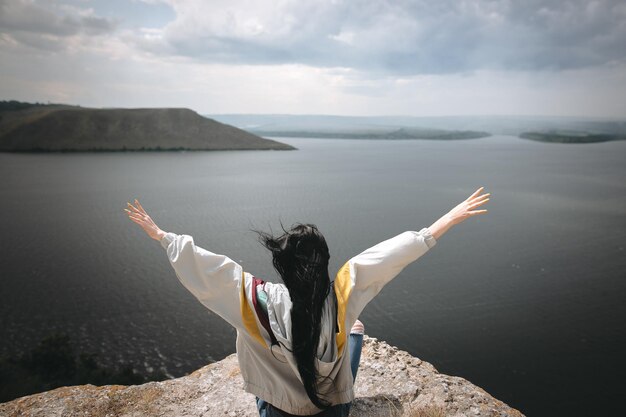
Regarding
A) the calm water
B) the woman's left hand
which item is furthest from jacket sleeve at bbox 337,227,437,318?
the calm water

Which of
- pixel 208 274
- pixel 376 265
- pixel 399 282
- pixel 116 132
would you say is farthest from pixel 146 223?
pixel 116 132

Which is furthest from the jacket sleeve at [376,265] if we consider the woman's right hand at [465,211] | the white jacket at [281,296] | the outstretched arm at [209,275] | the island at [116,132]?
the island at [116,132]

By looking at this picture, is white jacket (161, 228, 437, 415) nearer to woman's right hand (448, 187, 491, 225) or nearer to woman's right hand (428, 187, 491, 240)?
woman's right hand (428, 187, 491, 240)

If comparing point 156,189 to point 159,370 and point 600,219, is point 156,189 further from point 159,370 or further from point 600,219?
point 600,219

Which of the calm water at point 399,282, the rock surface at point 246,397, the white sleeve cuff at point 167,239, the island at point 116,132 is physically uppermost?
the island at point 116,132

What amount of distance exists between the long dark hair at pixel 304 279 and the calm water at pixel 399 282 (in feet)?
41.7

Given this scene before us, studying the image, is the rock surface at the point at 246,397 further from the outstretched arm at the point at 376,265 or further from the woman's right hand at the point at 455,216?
the woman's right hand at the point at 455,216

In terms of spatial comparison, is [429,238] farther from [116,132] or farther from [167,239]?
[116,132]

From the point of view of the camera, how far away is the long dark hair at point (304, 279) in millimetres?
2078

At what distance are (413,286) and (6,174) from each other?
62.7 metres

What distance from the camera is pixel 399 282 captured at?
19844 millimetres

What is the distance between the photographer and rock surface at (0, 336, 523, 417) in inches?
177

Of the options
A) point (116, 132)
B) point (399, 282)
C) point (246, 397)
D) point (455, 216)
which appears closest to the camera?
point (455, 216)

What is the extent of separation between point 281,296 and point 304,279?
0.64 feet
